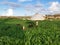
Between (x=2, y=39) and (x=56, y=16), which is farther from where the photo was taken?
(x=56, y=16)

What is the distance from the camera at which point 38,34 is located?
35.2ft

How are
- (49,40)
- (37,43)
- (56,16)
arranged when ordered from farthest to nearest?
(56,16) < (49,40) < (37,43)

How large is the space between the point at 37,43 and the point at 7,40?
1398 mm

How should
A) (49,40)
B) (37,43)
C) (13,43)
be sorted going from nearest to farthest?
(13,43) → (37,43) → (49,40)

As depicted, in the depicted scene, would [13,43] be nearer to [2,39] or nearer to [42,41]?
[2,39]

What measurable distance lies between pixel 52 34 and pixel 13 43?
2.89m

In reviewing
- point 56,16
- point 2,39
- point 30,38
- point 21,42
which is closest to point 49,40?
point 30,38

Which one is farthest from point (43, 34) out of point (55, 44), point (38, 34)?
point (55, 44)

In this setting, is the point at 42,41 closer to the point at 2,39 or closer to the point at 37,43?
the point at 37,43

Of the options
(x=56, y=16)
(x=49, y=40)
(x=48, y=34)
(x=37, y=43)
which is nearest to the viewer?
(x=37, y=43)

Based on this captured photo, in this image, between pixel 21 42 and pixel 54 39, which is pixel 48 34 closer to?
pixel 54 39

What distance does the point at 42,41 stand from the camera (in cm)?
991

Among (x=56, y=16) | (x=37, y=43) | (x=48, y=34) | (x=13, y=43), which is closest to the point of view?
(x=13, y=43)

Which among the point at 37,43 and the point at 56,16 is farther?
the point at 56,16
